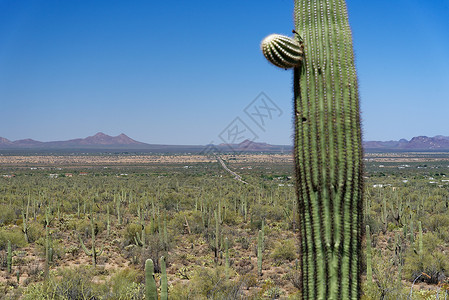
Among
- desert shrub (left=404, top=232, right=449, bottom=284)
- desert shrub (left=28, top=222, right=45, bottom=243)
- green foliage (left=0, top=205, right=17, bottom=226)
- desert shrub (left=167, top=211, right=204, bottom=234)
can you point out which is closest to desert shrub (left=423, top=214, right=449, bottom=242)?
desert shrub (left=404, top=232, right=449, bottom=284)

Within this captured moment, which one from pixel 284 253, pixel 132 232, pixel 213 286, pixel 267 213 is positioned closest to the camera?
pixel 213 286

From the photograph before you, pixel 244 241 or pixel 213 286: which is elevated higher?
pixel 213 286

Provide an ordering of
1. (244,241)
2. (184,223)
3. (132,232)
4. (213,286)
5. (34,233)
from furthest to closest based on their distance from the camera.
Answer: (184,223) < (34,233) < (132,232) < (244,241) < (213,286)

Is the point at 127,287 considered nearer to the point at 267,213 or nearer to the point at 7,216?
the point at 267,213

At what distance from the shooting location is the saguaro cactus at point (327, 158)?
352 centimetres

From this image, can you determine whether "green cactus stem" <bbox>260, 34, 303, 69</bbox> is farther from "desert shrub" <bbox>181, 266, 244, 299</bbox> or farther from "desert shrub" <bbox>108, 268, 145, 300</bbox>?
"desert shrub" <bbox>108, 268, 145, 300</bbox>

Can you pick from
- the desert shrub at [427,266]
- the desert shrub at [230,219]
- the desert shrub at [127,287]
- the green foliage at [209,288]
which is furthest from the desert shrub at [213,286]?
the desert shrub at [230,219]

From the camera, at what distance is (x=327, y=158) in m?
3.55

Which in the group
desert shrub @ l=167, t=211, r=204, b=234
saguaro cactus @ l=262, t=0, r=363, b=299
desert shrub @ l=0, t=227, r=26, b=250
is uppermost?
saguaro cactus @ l=262, t=0, r=363, b=299

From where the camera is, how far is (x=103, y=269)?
487 inches

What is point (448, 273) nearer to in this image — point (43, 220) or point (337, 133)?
point (337, 133)

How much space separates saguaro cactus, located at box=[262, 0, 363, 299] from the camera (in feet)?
11.6

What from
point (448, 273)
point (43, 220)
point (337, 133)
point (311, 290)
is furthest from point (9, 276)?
point (448, 273)

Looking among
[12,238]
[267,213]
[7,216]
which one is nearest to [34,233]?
[12,238]
